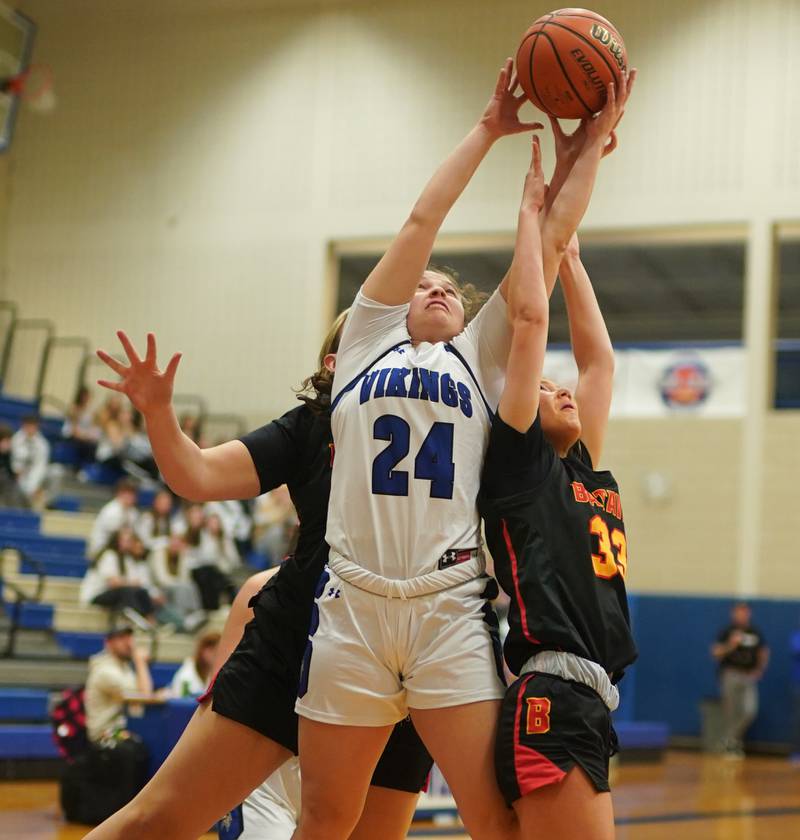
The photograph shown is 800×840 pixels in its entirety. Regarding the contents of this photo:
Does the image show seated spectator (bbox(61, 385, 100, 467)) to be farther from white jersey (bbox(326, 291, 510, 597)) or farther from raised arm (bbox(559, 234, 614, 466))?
white jersey (bbox(326, 291, 510, 597))

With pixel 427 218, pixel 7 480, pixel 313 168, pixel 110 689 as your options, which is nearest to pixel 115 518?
pixel 7 480

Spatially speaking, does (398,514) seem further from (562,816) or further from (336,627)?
(562,816)

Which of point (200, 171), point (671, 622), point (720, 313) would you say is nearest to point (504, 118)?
point (671, 622)

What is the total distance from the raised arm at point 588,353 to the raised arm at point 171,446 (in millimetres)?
932

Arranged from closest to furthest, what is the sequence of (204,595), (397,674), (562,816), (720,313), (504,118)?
1. (562,816)
2. (397,674)
3. (504,118)
4. (204,595)
5. (720,313)

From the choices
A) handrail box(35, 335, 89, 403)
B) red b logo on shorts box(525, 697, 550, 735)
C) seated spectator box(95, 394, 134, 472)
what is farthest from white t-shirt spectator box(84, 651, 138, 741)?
handrail box(35, 335, 89, 403)

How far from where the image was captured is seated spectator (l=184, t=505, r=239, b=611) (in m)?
13.5

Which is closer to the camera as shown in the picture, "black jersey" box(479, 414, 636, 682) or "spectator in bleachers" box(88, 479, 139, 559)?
"black jersey" box(479, 414, 636, 682)

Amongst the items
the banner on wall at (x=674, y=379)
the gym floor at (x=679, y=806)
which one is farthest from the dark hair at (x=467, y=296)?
the banner on wall at (x=674, y=379)

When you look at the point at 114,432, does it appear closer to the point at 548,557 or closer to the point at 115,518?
the point at 115,518

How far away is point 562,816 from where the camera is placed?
2793 mm

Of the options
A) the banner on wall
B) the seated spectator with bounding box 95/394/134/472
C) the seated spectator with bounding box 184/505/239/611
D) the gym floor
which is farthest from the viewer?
the seated spectator with bounding box 95/394/134/472

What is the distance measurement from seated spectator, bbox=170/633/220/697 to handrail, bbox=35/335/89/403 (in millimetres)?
9223

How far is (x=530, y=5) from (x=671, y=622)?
26.3 feet
